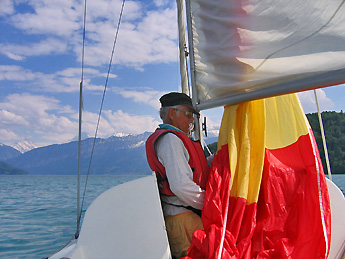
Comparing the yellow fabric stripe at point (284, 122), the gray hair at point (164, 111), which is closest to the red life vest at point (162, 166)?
the gray hair at point (164, 111)

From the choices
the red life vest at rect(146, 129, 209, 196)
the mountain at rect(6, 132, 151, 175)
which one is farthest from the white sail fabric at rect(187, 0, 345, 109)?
the mountain at rect(6, 132, 151, 175)

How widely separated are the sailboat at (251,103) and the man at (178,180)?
5.2 inches

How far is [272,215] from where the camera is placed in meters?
1.59

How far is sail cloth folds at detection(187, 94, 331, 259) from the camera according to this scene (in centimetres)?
144

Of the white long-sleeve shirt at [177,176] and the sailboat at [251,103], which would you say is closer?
the sailboat at [251,103]

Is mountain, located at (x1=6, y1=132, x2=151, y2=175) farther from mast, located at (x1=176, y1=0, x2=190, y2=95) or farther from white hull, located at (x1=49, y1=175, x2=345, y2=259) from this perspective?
white hull, located at (x1=49, y1=175, x2=345, y2=259)

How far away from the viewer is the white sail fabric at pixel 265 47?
1290mm

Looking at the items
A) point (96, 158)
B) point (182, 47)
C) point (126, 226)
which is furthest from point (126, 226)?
point (96, 158)

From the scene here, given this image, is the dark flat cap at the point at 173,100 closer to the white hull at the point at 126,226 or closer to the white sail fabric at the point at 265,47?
the white sail fabric at the point at 265,47

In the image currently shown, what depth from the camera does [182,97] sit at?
195cm

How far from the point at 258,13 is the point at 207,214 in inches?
40.2

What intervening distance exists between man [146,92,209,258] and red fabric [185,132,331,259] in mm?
92

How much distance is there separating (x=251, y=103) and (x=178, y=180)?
2.07 feet

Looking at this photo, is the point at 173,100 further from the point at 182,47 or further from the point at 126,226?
the point at 182,47
